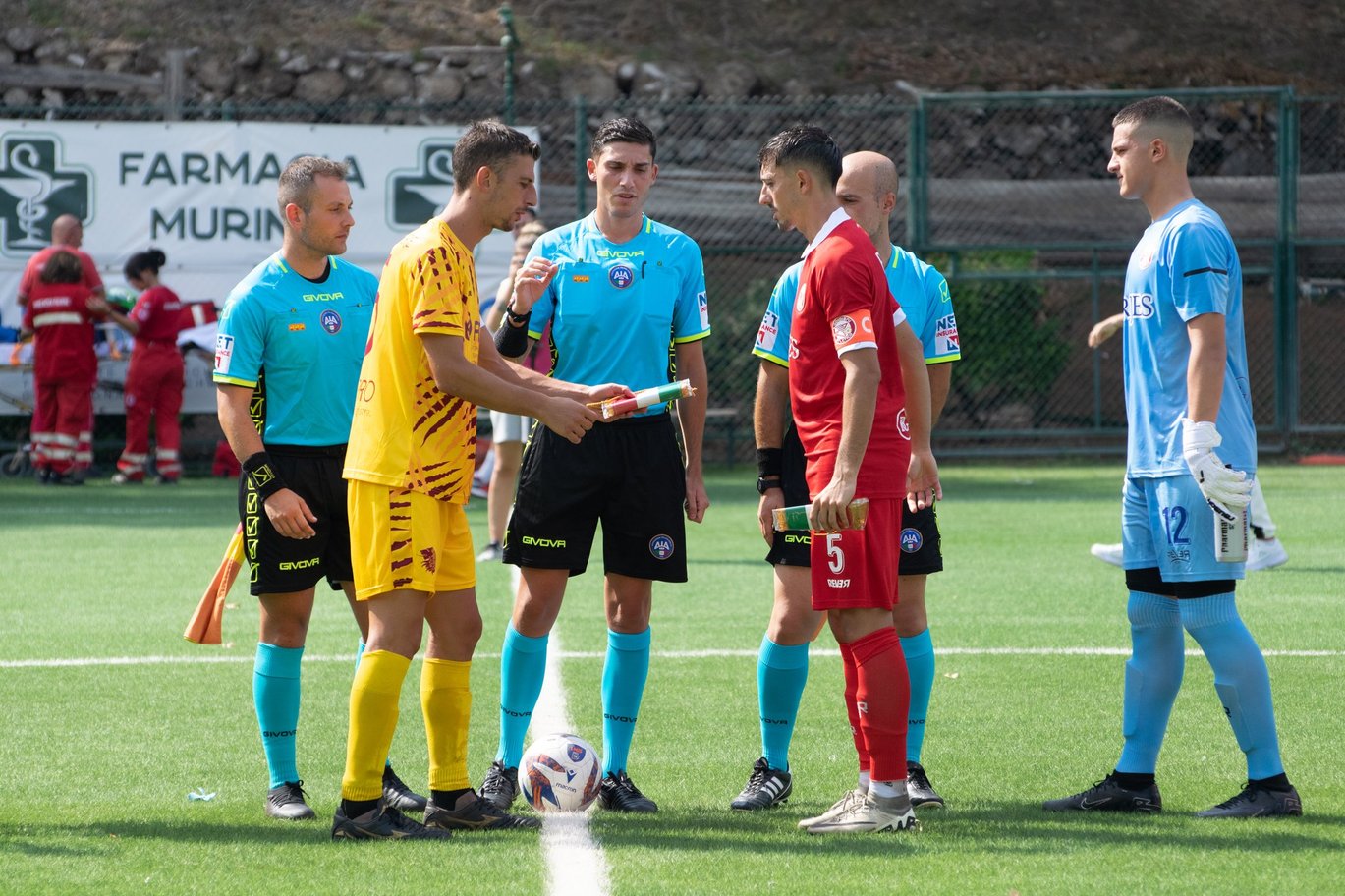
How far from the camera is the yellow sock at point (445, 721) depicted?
5.05 m

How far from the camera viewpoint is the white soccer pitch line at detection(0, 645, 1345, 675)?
25.3ft

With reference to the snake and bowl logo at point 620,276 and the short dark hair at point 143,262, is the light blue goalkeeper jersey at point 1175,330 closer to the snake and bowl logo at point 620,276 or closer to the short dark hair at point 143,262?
the snake and bowl logo at point 620,276

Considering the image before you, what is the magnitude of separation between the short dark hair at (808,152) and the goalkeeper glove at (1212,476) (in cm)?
133

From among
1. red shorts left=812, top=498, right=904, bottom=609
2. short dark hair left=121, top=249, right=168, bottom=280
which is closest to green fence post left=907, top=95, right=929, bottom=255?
short dark hair left=121, top=249, right=168, bottom=280

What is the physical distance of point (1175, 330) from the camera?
5191 mm

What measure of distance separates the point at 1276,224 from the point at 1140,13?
375 inches

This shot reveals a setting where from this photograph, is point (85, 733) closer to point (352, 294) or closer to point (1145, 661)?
point (352, 294)

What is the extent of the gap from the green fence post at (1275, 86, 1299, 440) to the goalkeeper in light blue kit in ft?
45.6

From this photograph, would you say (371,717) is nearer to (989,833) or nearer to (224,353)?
(224,353)

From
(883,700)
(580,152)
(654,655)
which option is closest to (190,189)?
(580,152)

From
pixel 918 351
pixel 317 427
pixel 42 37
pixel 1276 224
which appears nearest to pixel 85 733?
pixel 317 427

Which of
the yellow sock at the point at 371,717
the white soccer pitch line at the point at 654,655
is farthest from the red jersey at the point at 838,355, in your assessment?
the white soccer pitch line at the point at 654,655

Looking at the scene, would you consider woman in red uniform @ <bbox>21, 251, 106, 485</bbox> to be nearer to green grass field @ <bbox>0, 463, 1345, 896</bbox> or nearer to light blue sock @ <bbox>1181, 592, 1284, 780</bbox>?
green grass field @ <bbox>0, 463, 1345, 896</bbox>

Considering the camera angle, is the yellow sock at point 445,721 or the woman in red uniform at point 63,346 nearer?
the yellow sock at point 445,721
